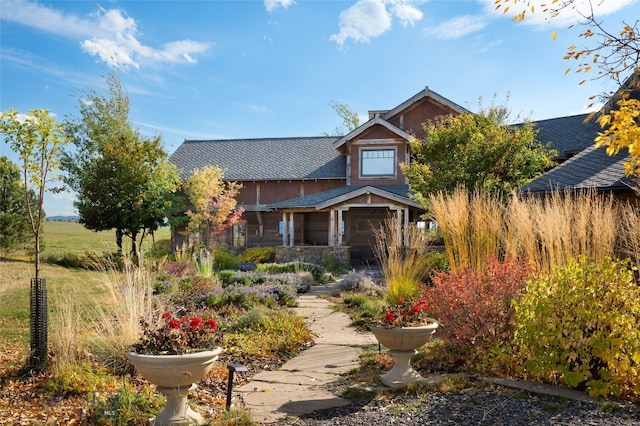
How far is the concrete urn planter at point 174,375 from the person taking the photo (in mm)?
3768

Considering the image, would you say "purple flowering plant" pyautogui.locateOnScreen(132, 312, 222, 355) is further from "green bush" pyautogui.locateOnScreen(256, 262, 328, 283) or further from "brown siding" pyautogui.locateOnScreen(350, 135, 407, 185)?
"brown siding" pyautogui.locateOnScreen(350, 135, 407, 185)

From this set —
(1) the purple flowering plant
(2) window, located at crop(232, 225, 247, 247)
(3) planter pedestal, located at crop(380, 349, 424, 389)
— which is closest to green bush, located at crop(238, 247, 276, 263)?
(2) window, located at crop(232, 225, 247, 247)

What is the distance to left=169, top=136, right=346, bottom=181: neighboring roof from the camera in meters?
24.0

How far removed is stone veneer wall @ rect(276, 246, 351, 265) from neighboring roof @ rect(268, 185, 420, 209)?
1587 millimetres

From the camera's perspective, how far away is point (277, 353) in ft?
21.1

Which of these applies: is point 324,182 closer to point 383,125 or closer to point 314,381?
point 383,125

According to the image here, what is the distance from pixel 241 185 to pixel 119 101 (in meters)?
8.78

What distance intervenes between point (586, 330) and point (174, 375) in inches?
130

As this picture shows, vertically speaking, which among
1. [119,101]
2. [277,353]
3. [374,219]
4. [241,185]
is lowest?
[277,353]

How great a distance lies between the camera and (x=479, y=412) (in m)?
3.92

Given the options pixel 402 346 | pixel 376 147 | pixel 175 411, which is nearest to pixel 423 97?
pixel 376 147

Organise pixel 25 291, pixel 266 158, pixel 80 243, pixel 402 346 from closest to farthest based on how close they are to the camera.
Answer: pixel 402 346 → pixel 25 291 → pixel 266 158 → pixel 80 243

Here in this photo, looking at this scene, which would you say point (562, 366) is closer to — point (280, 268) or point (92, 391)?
point (92, 391)

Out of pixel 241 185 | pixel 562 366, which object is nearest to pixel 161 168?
pixel 241 185
